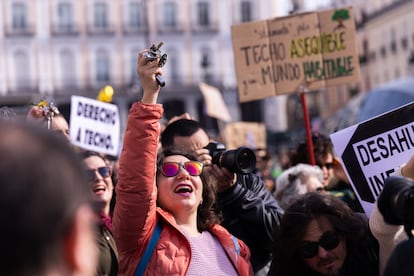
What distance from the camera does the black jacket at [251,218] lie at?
377 centimetres

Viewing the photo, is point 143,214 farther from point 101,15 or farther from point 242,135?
point 101,15

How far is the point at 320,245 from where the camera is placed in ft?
10.3

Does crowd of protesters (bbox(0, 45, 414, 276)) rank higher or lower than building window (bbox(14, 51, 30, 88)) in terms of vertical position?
lower

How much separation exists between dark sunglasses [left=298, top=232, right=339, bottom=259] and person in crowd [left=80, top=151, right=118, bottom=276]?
922 mm

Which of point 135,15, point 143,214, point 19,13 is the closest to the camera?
point 143,214

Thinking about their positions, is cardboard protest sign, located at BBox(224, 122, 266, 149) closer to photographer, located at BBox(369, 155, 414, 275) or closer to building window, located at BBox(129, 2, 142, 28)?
photographer, located at BBox(369, 155, 414, 275)

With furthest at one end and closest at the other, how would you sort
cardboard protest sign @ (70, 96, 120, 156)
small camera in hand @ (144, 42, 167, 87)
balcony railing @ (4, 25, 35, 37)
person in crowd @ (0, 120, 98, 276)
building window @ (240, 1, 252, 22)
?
building window @ (240, 1, 252, 22) < balcony railing @ (4, 25, 35, 37) < cardboard protest sign @ (70, 96, 120, 156) < small camera in hand @ (144, 42, 167, 87) < person in crowd @ (0, 120, 98, 276)

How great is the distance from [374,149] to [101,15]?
53.3 metres

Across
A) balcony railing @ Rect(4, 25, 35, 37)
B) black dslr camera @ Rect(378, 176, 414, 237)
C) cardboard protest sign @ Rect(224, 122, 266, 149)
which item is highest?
balcony railing @ Rect(4, 25, 35, 37)

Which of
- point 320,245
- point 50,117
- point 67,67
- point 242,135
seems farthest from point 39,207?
point 67,67

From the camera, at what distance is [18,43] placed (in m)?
53.2

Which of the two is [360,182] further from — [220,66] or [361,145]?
[220,66]

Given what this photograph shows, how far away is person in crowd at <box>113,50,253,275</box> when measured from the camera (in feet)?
9.99

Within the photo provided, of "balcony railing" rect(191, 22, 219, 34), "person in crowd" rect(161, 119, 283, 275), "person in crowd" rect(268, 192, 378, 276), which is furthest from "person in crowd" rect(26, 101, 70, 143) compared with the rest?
"balcony railing" rect(191, 22, 219, 34)
